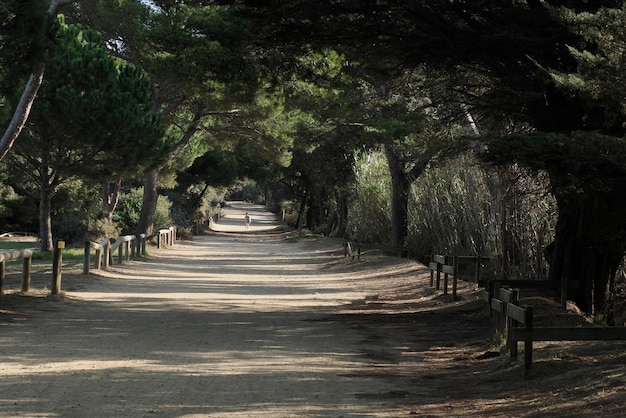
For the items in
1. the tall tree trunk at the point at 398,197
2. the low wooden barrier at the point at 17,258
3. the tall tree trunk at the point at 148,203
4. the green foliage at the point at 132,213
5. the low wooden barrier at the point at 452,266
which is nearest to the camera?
the low wooden barrier at the point at 17,258

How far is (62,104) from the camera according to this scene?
2578 centimetres

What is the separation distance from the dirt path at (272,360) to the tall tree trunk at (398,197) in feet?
37.5

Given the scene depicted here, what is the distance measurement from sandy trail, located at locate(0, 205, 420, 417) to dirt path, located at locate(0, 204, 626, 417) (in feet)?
0.08

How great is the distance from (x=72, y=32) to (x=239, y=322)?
13627 millimetres

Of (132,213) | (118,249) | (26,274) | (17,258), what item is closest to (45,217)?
(118,249)

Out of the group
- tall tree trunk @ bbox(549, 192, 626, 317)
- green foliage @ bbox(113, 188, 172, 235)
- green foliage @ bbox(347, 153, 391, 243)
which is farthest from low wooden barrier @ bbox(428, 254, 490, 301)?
green foliage @ bbox(113, 188, 172, 235)

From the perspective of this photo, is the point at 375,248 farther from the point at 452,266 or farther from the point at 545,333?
the point at 545,333

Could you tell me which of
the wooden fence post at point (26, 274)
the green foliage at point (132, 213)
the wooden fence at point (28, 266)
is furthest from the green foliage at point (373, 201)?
the wooden fence post at point (26, 274)

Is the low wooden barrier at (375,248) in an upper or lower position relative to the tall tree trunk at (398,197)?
lower

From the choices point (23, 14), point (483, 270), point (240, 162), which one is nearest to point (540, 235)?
point (483, 270)

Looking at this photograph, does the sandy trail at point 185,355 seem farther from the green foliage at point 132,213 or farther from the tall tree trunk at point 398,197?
the green foliage at point 132,213

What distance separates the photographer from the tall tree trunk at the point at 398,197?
3294 cm

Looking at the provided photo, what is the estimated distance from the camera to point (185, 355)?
444 inches

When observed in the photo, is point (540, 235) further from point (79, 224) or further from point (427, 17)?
point (79, 224)
